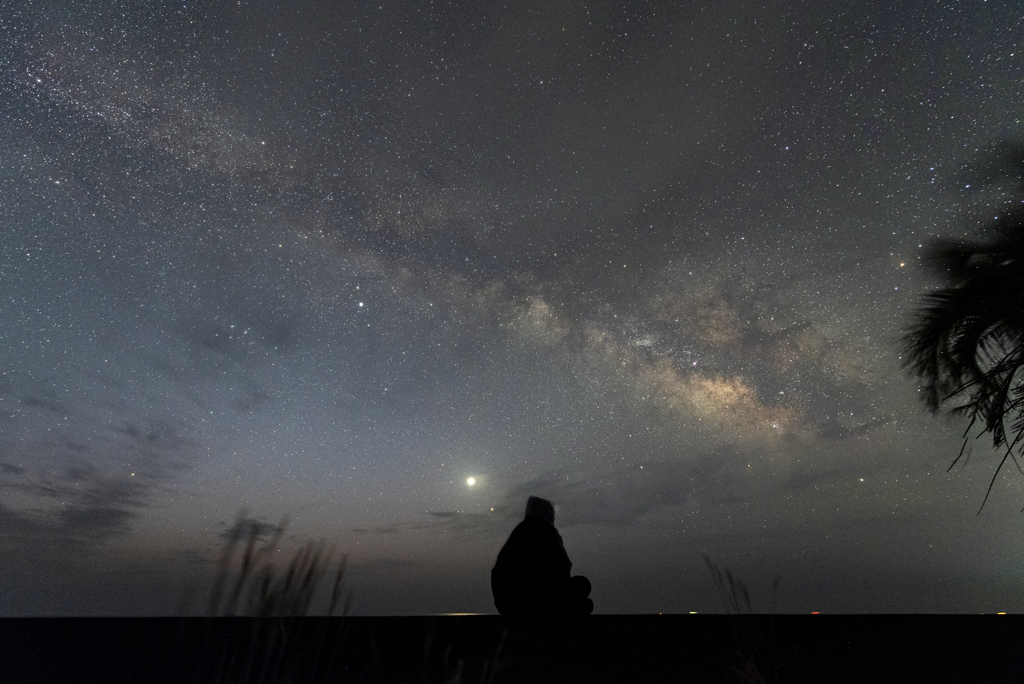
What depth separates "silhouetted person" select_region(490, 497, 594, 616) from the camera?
5.45 meters

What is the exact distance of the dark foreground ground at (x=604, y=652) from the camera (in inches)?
153

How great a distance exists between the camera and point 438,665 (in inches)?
169

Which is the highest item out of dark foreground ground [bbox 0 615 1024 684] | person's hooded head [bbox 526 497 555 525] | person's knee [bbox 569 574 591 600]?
person's hooded head [bbox 526 497 555 525]

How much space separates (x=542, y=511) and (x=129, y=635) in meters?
3.84

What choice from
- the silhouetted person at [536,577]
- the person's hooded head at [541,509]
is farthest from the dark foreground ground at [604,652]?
the person's hooded head at [541,509]

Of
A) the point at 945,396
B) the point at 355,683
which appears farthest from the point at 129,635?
the point at 945,396

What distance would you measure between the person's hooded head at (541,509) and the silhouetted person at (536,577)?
1.3 inches

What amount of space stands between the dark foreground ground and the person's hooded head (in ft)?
4.70

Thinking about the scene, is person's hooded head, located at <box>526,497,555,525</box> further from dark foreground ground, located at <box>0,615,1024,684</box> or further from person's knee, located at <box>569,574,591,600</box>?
dark foreground ground, located at <box>0,615,1024,684</box>

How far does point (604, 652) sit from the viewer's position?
14.0ft

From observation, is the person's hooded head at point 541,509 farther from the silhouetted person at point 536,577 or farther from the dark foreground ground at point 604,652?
the dark foreground ground at point 604,652

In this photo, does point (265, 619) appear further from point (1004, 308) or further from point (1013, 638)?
point (1004, 308)

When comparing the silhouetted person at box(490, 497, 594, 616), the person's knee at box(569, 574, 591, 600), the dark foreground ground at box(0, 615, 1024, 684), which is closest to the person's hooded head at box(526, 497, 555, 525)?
the silhouetted person at box(490, 497, 594, 616)

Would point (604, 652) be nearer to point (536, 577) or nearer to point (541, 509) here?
point (536, 577)
